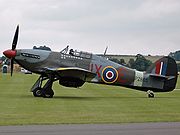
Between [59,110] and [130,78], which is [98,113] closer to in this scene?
[59,110]

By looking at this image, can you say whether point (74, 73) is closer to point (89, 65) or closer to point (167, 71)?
point (89, 65)

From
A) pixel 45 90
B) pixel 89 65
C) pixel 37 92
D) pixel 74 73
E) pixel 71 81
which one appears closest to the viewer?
pixel 45 90

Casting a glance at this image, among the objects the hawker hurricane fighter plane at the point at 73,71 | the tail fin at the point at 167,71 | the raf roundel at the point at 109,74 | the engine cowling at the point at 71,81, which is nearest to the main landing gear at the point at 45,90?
the hawker hurricane fighter plane at the point at 73,71

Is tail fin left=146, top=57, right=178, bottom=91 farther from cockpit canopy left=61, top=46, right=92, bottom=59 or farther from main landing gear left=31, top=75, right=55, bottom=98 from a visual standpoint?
main landing gear left=31, top=75, right=55, bottom=98

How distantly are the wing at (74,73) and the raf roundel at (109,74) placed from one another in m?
0.64

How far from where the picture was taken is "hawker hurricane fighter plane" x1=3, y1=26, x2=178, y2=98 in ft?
80.7

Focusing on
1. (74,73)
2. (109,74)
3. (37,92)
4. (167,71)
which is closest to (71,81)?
(74,73)

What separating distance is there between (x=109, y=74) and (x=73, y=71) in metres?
2.24

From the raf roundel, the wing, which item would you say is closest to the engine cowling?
the wing

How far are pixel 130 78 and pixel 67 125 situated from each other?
1381cm

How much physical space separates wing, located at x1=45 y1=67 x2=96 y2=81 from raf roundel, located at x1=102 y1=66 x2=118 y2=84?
2.11 ft

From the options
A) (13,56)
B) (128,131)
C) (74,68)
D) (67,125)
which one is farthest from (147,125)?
(13,56)

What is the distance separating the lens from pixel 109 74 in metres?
25.5

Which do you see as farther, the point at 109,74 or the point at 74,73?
the point at 109,74
